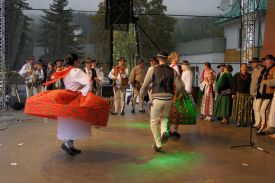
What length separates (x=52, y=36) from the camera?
18828mm

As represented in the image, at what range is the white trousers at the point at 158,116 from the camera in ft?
20.2

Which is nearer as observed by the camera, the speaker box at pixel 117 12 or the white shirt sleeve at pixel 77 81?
the white shirt sleeve at pixel 77 81

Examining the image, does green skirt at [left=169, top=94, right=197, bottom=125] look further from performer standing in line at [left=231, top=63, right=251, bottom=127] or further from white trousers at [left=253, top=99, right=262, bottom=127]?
performer standing in line at [left=231, top=63, right=251, bottom=127]

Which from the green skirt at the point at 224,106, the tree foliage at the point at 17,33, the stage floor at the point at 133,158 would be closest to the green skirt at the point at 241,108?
the green skirt at the point at 224,106

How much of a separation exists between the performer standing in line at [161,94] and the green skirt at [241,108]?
3392mm

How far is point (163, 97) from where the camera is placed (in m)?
Answer: 6.14

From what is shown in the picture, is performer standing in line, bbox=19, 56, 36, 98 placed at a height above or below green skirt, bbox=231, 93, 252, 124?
above

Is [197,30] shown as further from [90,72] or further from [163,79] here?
[163,79]

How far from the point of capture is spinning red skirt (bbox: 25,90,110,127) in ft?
18.0

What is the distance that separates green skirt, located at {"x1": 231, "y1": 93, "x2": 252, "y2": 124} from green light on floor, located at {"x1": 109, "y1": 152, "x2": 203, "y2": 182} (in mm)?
3458

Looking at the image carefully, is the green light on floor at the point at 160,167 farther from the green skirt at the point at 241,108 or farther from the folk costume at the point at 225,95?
the folk costume at the point at 225,95

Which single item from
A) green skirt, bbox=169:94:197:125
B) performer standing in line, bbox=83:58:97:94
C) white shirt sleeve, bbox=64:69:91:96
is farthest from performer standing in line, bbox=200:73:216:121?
white shirt sleeve, bbox=64:69:91:96

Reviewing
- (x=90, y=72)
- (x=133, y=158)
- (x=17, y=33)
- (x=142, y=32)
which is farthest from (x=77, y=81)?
(x=142, y=32)

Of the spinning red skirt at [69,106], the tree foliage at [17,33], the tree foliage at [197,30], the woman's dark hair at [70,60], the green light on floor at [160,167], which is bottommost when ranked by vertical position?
the green light on floor at [160,167]
